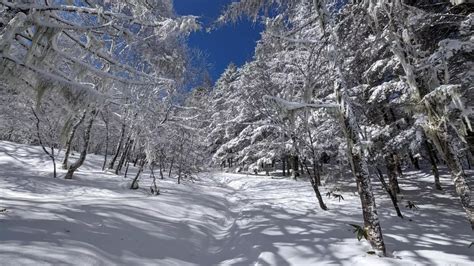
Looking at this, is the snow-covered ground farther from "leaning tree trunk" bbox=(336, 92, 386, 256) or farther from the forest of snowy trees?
the forest of snowy trees

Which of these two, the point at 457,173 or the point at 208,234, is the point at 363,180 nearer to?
Result: the point at 457,173

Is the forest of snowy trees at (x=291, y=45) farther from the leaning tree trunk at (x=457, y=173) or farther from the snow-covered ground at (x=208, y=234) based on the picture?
the snow-covered ground at (x=208, y=234)

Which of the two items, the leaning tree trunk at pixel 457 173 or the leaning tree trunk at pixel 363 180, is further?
the leaning tree trunk at pixel 457 173

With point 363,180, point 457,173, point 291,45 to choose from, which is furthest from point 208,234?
point 457,173

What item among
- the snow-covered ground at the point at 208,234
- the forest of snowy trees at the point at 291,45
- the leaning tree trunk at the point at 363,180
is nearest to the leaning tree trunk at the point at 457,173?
the forest of snowy trees at the point at 291,45

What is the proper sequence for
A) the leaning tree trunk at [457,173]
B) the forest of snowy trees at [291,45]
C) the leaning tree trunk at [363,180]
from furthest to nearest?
the leaning tree trunk at [457,173], the leaning tree trunk at [363,180], the forest of snowy trees at [291,45]

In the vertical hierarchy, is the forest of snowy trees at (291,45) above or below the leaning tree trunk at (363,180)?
above

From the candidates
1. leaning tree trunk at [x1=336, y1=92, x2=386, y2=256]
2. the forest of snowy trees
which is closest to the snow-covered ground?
leaning tree trunk at [x1=336, y1=92, x2=386, y2=256]

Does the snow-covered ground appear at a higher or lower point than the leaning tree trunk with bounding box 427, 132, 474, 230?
lower

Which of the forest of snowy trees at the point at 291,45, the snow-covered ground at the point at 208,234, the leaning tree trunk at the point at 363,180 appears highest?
the forest of snowy trees at the point at 291,45

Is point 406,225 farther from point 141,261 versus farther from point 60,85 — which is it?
point 60,85

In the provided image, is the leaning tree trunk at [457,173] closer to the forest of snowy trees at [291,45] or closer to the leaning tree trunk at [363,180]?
the forest of snowy trees at [291,45]

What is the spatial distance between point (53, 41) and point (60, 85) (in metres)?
0.61

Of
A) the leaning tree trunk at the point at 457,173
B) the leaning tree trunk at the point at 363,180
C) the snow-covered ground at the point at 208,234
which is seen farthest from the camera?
the leaning tree trunk at the point at 457,173
